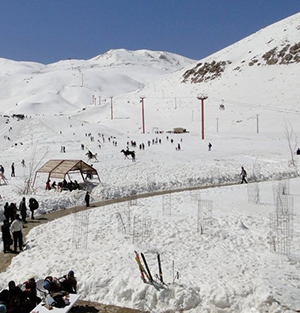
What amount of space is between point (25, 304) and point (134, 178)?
739 inches

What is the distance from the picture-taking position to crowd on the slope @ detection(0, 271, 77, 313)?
752 centimetres

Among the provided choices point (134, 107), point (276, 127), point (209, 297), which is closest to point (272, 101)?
point (276, 127)

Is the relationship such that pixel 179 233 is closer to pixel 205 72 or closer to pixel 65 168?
pixel 65 168

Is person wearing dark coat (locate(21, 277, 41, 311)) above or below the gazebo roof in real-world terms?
below

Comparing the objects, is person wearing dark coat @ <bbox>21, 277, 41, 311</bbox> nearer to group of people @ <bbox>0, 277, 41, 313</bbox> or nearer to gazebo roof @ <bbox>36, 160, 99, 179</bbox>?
group of people @ <bbox>0, 277, 41, 313</bbox>

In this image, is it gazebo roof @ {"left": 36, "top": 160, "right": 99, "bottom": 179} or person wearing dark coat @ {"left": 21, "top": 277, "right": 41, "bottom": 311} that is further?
gazebo roof @ {"left": 36, "top": 160, "right": 99, "bottom": 179}

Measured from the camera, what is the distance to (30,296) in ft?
26.0

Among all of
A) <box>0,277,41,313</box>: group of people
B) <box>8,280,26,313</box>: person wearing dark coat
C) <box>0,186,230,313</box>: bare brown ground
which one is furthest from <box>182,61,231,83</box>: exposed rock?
<box>8,280,26,313</box>: person wearing dark coat

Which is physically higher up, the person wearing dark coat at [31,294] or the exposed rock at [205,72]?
the exposed rock at [205,72]

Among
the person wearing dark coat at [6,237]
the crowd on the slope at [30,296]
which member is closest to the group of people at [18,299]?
the crowd on the slope at [30,296]

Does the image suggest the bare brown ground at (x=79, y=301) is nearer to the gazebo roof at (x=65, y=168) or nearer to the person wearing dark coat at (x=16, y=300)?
the person wearing dark coat at (x=16, y=300)

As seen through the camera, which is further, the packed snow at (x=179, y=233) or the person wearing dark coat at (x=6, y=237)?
the person wearing dark coat at (x=6, y=237)

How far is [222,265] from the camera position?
1027cm

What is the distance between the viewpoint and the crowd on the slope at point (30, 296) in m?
7.52
